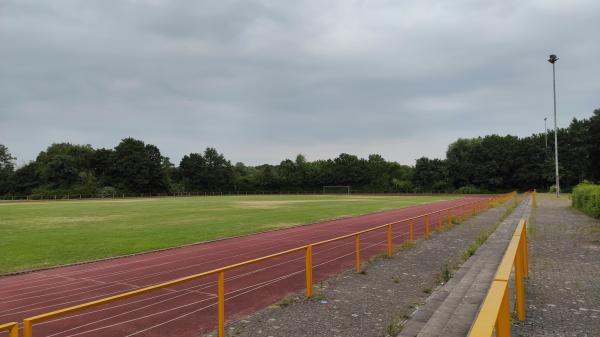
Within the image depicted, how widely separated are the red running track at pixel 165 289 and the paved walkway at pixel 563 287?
167 inches

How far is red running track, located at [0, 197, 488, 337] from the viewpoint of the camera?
670cm

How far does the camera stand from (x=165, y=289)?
8.87 metres

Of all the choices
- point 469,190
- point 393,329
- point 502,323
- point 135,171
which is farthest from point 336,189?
point 502,323

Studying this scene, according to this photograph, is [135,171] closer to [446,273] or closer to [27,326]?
[446,273]

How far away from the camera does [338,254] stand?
12.8 meters

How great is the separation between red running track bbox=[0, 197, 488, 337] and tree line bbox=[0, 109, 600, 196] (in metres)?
77.5

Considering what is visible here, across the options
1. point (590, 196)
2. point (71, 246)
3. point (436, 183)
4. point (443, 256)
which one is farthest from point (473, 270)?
point (436, 183)

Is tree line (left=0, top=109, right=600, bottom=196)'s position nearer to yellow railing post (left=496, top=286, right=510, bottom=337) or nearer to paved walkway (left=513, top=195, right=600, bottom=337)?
paved walkway (left=513, top=195, right=600, bottom=337)

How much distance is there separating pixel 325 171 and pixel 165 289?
322ft

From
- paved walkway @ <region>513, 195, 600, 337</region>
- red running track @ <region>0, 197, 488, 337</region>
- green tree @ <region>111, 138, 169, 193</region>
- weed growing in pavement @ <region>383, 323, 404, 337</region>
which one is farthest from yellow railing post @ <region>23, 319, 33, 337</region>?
green tree @ <region>111, 138, 169, 193</region>

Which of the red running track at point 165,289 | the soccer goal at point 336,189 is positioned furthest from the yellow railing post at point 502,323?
the soccer goal at point 336,189

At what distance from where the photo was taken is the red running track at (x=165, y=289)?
6695 millimetres

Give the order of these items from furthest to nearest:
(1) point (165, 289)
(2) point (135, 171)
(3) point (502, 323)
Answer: (2) point (135, 171) → (1) point (165, 289) → (3) point (502, 323)

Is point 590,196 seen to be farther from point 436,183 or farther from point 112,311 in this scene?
point 436,183
